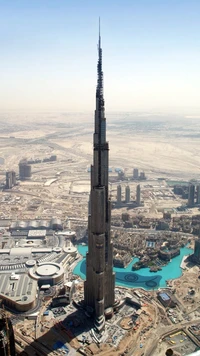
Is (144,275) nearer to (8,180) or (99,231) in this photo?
(99,231)

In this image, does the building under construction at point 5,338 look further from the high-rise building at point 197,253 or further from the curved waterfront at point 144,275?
the high-rise building at point 197,253

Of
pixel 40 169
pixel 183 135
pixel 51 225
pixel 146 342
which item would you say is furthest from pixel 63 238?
pixel 183 135

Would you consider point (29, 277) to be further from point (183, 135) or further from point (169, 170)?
point (183, 135)

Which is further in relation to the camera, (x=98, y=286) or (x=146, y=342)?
(x=98, y=286)

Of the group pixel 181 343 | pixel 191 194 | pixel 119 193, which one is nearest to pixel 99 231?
pixel 181 343

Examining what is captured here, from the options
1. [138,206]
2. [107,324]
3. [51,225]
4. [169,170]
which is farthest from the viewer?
[169,170]

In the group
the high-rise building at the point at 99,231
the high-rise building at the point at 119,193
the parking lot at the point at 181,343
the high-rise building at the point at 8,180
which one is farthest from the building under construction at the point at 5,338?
the high-rise building at the point at 8,180
